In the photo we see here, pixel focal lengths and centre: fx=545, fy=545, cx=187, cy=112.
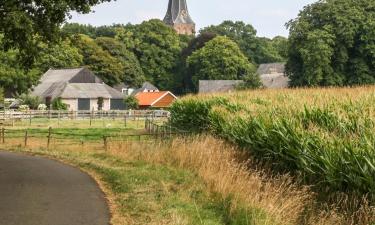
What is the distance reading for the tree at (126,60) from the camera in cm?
10475

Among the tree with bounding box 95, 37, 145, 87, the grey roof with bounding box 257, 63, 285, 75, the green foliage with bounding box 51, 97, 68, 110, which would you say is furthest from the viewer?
the tree with bounding box 95, 37, 145, 87

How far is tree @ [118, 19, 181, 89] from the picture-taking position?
115188 mm

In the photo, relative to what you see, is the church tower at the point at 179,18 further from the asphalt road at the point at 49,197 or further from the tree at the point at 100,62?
the asphalt road at the point at 49,197

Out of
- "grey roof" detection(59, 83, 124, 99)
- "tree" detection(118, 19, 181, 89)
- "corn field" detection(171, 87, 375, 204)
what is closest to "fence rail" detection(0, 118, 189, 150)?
"corn field" detection(171, 87, 375, 204)

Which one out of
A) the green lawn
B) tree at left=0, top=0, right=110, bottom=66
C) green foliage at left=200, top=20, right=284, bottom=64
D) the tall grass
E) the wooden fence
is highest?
green foliage at left=200, top=20, right=284, bottom=64

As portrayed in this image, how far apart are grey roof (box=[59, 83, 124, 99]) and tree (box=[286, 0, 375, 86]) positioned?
29913 millimetres

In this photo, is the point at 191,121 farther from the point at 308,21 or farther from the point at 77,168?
the point at 308,21

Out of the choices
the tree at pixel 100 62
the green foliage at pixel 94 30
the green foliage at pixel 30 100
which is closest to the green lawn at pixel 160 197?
the green foliage at pixel 30 100

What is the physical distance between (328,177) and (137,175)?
20.6 feet

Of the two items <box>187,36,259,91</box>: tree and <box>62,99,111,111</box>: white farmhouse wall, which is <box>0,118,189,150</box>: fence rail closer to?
<box>62,99,111,111</box>: white farmhouse wall

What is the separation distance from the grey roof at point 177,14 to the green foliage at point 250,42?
39.4 metres

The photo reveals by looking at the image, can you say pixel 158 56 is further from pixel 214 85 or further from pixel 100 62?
pixel 214 85

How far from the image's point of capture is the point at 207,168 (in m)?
14.3

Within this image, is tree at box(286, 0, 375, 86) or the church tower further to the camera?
the church tower
